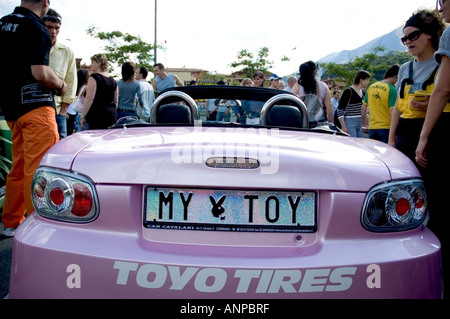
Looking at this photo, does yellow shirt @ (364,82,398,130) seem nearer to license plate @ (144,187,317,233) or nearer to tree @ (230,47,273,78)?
license plate @ (144,187,317,233)

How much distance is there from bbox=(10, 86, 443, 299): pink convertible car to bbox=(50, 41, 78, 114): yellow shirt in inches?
154

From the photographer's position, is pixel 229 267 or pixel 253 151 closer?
pixel 229 267

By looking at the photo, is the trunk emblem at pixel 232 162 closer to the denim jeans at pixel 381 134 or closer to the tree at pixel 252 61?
the denim jeans at pixel 381 134

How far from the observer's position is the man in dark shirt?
139 inches

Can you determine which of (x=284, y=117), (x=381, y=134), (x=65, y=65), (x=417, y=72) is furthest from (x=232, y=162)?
(x=381, y=134)

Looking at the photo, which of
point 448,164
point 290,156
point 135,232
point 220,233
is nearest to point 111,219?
point 135,232

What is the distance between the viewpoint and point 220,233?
1584 millimetres

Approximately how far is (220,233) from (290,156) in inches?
16.0

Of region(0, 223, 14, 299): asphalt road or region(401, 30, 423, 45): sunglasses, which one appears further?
region(401, 30, 423, 45): sunglasses

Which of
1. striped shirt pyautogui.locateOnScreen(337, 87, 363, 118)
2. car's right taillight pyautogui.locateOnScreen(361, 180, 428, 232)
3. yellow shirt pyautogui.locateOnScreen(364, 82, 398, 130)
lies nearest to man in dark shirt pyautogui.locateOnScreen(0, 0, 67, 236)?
car's right taillight pyautogui.locateOnScreen(361, 180, 428, 232)

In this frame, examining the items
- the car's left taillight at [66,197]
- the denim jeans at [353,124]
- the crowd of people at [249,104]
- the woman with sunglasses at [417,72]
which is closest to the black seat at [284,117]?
the crowd of people at [249,104]

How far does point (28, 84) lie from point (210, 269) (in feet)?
9.68

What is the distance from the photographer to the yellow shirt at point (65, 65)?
5141mm

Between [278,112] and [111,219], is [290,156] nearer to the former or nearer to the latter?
[111,219]
